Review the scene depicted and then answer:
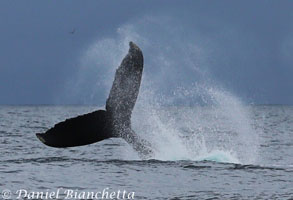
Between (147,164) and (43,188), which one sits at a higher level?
(147,164)

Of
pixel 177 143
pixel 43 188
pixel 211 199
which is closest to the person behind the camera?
pixel 211 199

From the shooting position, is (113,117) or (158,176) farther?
(158,176)

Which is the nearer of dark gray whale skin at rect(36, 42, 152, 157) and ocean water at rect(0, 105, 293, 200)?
dark gray whale skin at rect(36, 42, 152, 157)

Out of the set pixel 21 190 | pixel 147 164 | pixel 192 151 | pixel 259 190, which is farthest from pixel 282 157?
pixel 21 190

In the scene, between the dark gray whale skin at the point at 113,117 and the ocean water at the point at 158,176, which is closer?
the dark gray whale skin at the point at 113,117

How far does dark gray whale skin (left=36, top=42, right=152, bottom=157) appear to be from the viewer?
9133 mm

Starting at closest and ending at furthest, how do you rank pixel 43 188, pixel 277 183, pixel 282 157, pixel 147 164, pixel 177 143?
pixel 43 188 → pixel 277 183 → pixel 147 164 → pixel 177 143 → pixel 282 157

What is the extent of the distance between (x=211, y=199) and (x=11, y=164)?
5.29 m

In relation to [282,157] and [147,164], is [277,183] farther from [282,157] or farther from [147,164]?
[282,157]

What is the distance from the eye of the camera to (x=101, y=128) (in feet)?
32.2

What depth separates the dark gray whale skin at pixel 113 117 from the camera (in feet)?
30.0

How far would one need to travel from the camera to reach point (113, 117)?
9906 mm

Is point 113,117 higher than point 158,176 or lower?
higher

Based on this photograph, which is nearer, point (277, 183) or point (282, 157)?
→ point (277, 183)
